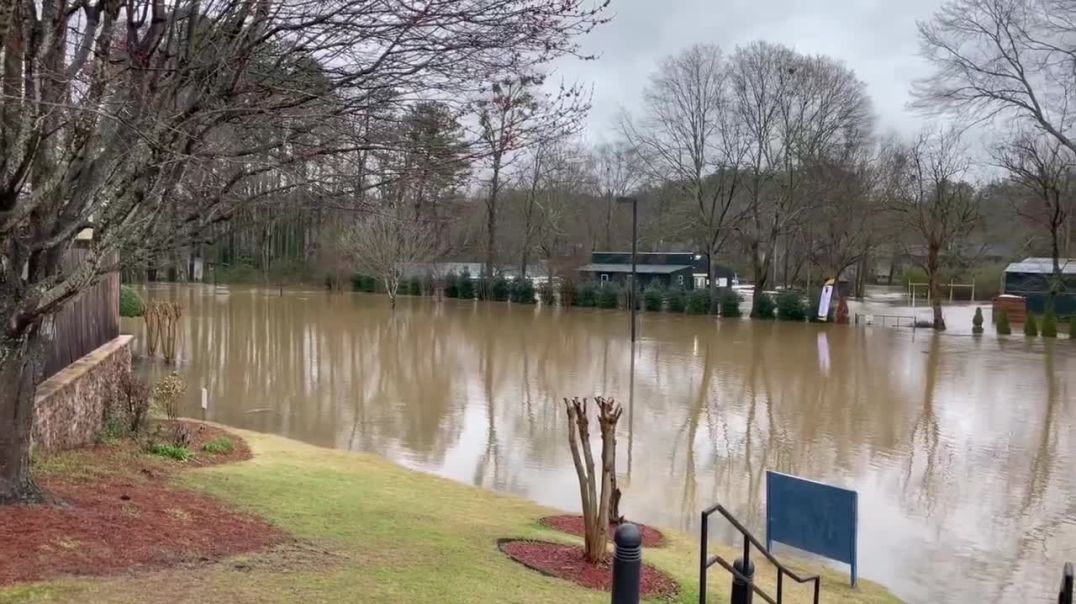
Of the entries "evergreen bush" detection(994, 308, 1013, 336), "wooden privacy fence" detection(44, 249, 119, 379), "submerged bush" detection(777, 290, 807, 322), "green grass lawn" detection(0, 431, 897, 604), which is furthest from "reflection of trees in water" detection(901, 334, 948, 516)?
"submerged bush" detection(777, 290, 807, 322)

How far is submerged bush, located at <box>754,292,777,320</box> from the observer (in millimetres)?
42906

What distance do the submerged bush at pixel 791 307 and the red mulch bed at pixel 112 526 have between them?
37.5 meters

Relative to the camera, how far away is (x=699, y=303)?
45375 mm

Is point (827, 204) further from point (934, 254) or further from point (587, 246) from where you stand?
point (587, 246)

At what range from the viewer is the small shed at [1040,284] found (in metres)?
43.0

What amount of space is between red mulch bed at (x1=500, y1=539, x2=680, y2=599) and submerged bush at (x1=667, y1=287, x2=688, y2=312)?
39.9 metres

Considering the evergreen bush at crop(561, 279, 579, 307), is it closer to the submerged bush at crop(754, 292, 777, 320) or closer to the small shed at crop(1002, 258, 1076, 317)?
the submerged bush at crop(754, 292, 777, 320)

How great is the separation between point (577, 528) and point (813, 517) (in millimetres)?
2448

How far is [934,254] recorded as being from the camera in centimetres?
3856

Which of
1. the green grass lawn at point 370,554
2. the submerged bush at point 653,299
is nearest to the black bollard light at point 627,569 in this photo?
the green grass lawn at point 370,554

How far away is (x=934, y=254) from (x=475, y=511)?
35469 millimetres

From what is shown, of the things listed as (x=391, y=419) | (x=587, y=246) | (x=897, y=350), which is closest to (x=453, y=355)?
(x=391, y=419)

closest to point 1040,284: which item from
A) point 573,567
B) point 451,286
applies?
point 451,286

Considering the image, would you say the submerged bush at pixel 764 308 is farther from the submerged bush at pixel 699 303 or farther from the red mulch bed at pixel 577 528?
the red mulch bed at pixel 577 528
